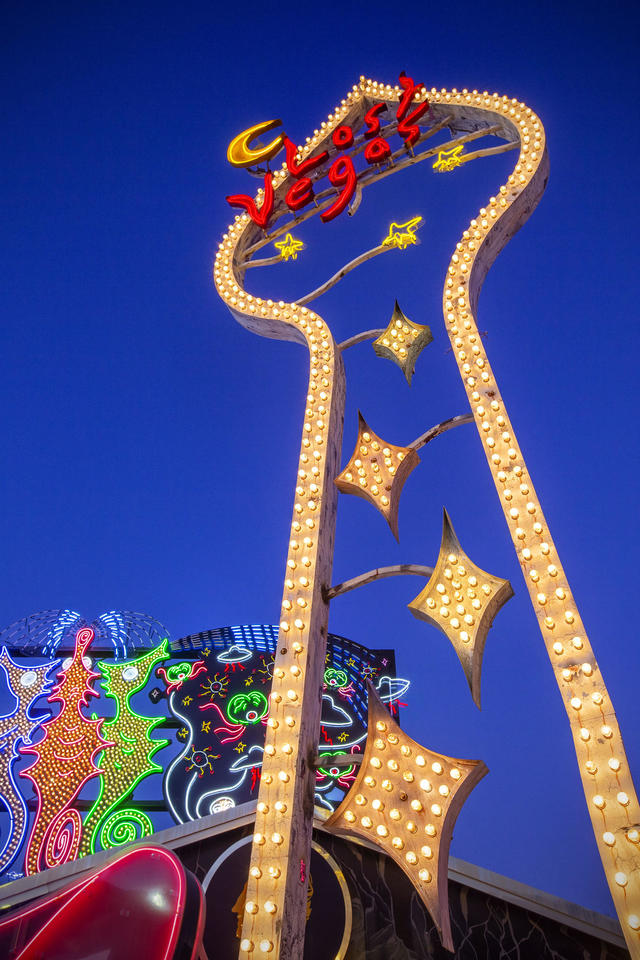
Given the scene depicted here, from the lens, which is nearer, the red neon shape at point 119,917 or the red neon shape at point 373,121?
the red neon shape at point 119,917

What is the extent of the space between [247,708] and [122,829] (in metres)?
3.12

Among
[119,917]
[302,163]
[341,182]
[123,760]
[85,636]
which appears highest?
[302,163]

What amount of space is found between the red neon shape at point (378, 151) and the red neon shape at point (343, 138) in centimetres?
35

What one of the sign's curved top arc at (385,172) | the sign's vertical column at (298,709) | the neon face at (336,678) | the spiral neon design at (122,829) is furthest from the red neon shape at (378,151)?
the spiral neon design at (122,829)

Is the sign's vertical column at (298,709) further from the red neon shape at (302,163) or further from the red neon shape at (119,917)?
the red neon shape at (302,163)

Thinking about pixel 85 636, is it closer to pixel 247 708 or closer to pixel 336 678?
pixel 247 708

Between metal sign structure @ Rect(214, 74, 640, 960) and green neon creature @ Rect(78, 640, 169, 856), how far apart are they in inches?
271

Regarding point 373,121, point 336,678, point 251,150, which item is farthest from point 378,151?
point 336,678

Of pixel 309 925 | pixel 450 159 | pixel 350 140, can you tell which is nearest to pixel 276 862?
pixel 309 925

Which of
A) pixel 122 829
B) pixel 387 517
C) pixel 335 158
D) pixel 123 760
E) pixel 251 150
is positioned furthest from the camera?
pixel 123 760

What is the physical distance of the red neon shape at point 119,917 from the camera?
2.03 metres

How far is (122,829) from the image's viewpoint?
9477 millimetres

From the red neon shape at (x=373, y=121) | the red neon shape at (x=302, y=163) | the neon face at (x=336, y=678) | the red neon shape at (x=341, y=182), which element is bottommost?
the neon face at (x=336, y=678)

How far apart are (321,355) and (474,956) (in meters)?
5.83
